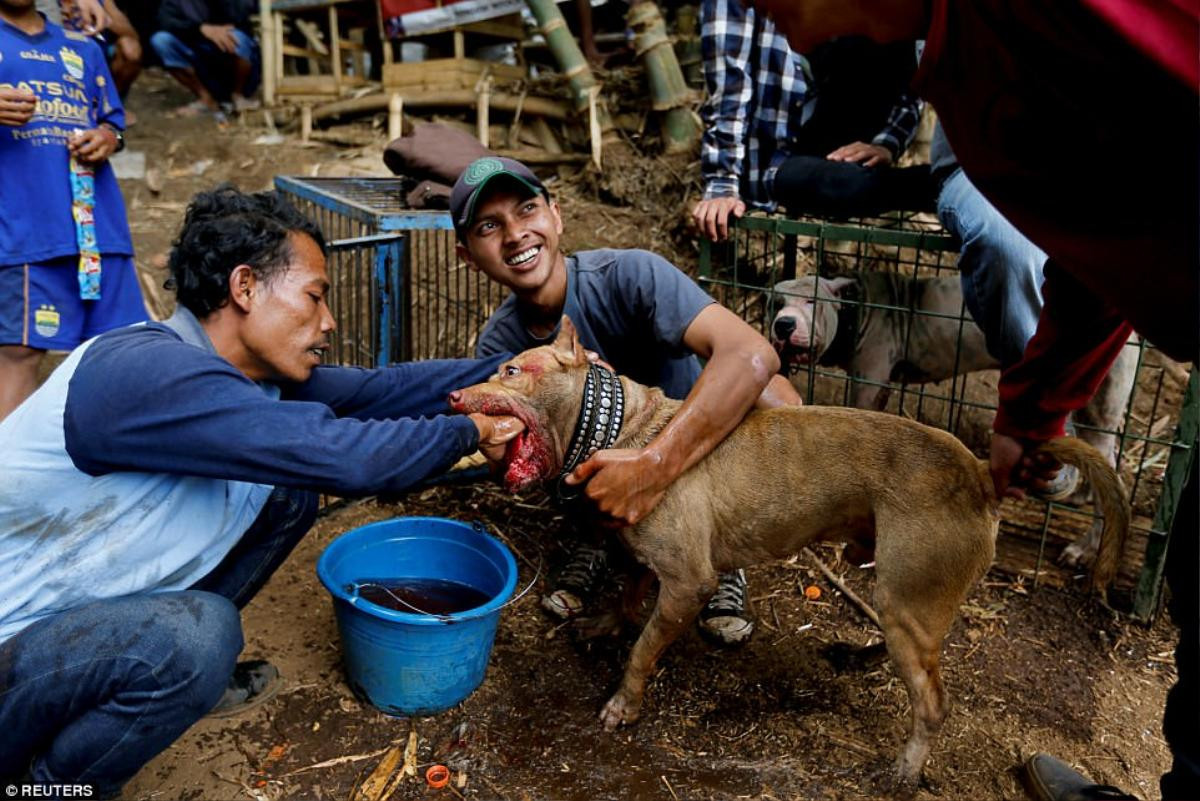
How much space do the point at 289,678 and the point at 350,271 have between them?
247cm

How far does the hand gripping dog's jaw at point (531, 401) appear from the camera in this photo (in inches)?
127

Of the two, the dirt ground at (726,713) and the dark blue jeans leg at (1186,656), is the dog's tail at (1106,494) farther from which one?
the dirt ground at (726,713)

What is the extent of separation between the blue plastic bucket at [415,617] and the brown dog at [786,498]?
0.55 metres

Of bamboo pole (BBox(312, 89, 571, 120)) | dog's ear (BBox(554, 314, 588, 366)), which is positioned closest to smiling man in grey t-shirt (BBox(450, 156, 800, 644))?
dog's ear (BBox(554, 314, 588, 366))

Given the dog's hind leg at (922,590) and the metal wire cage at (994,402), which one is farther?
the metal wire cage at (994,402)

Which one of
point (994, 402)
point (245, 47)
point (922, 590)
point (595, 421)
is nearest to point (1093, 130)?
point (922, 590)

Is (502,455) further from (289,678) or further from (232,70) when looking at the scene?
(232,70)

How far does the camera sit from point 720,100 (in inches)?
225

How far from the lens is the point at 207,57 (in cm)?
1155

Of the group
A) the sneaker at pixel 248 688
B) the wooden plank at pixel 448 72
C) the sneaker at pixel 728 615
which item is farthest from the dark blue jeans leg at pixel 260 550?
the wooden plank at pixel 448 72

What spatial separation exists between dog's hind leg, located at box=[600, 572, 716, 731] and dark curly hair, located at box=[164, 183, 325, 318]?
1.86m

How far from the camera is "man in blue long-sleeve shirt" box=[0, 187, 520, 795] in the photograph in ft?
8.41

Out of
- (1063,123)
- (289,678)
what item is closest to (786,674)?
(289,678)

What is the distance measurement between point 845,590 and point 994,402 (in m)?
3.17
